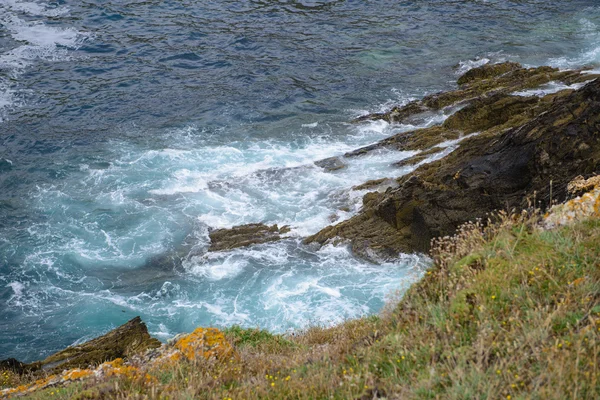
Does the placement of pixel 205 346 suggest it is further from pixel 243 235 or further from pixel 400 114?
pixel 400 114

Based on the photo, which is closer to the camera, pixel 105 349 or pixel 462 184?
pixel 105 349

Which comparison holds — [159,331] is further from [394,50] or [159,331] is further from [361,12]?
[361,12]

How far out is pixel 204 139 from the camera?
74.9 feet

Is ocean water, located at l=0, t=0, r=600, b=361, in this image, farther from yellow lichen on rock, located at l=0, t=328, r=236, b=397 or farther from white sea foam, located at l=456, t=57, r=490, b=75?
yellow lichen on rock, located at l=0, t=328, r=236, b=397

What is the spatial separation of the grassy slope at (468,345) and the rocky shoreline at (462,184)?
2.59 m

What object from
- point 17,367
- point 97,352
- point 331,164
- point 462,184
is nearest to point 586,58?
point 331,164

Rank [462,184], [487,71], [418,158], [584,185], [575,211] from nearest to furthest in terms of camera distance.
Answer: [575,211], [584,185], [462,184], [418,158], [487,71]

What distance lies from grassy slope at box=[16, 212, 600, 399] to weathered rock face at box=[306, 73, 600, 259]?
4553 mm

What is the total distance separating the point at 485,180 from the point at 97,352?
9.04 meters

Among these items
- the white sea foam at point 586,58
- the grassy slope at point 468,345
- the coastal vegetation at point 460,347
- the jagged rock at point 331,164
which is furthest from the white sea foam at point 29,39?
the white sea foam at point 586,58

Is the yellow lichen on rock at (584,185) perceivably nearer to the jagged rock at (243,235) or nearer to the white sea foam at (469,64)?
the jagged rock at (243,235)

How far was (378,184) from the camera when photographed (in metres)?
18.0

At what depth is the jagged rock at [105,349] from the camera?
386 inches

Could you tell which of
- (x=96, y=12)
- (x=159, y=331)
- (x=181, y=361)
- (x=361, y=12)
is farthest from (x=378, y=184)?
(x=96, y=12)
